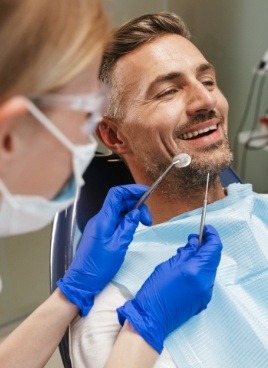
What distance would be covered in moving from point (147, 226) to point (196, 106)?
355mm

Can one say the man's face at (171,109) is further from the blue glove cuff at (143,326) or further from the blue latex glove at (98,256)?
the blue glove cuff at (143,326)

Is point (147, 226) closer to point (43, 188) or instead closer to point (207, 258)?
point (207, 258)

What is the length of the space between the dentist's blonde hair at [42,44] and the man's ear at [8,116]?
16 mm

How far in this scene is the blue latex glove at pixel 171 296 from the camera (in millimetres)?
1046

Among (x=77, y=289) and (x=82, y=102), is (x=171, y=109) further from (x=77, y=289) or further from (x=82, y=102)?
(x=82, y=102)

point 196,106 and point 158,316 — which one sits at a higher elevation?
point 196,106

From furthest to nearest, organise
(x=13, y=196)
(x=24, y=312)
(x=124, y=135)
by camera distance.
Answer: (x=24, y=312), (x=124, y=135), (x=13, y=196)

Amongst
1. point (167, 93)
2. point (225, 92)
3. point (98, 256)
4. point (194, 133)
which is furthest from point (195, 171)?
point (225, 92)

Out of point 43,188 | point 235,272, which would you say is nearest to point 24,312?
point 235,272

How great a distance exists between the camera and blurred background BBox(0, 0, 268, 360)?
2.30 metres

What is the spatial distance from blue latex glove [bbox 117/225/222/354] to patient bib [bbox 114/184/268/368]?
0.07 m

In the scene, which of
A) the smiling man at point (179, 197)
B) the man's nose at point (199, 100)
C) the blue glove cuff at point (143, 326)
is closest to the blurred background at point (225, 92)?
the smiling man at point (179, 197)

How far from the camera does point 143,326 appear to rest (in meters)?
1.03

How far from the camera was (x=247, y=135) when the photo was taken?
9.54 feet
